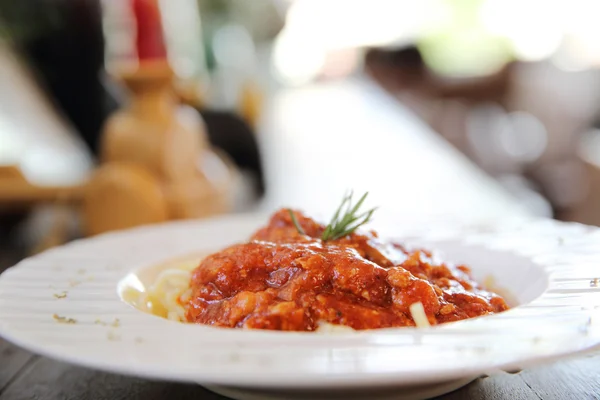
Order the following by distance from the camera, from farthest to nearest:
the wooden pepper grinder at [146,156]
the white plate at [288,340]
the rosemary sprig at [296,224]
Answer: the wooden pepper grinder at [146,156], the rosemary sprig at [296,224], the white plate at [288,340]

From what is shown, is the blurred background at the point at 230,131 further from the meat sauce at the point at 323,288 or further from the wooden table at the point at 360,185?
the meat sauce at the point at 323,288

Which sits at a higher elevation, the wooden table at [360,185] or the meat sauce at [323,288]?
the meat sauce at [323,288]

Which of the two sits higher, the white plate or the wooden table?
the white plate

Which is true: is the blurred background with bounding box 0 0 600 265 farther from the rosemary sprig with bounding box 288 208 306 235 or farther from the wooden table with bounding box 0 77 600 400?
the rosemary sprig with bounding box 288 208 306 235

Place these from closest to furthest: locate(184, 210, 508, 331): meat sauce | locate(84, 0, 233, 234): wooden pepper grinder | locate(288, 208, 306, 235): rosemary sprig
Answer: locate(184, 210, 508, 331): meat sauce
locate(288, 208, 306, 235): rosemary sprig
locate(84, 0, 233, 234): wooden pepper grinder

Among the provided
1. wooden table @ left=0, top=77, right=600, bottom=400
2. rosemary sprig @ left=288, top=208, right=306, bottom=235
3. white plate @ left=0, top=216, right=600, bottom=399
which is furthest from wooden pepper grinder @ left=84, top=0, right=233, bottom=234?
rosemary sprig @ left=288, top=208, right=306, bottom=235

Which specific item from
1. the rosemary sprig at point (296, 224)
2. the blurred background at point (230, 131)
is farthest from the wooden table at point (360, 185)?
the rosemary sprig at point (296, 224)

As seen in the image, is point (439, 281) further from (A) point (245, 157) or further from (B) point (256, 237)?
(A) point (245, 157)
